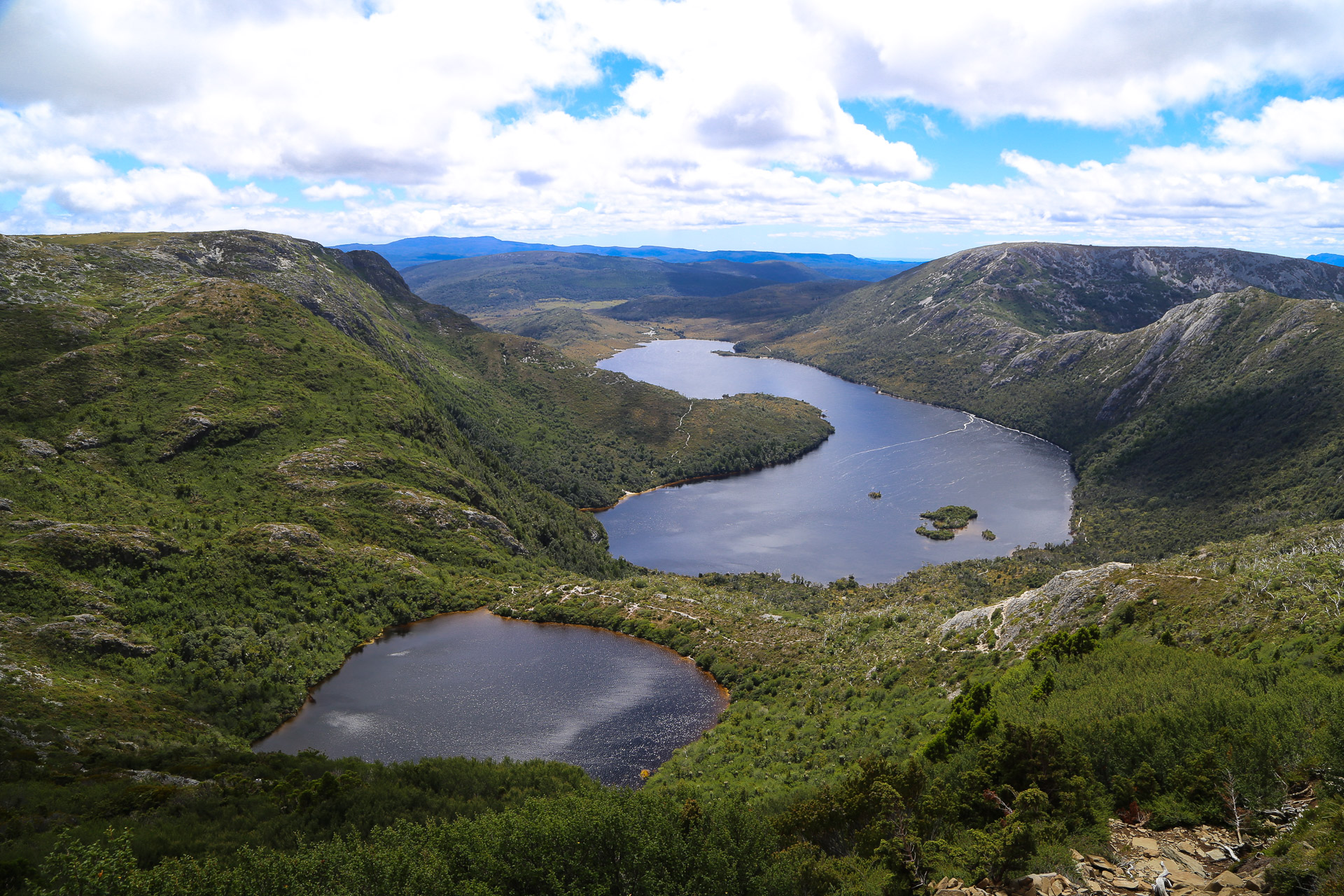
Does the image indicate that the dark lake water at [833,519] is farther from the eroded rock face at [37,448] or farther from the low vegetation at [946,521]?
the eroded rock face at [37,448]

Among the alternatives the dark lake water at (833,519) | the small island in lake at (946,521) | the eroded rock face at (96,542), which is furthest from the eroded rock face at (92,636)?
the small island in lake at (946,521)

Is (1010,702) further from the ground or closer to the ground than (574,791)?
further from the ground

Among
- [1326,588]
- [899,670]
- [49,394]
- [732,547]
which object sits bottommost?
[732,547]

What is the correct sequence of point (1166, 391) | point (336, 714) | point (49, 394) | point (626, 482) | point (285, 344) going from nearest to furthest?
point (336, 714)
point (49, 394)
point (285, 344)
point (626, 482)
point (1166, 391)

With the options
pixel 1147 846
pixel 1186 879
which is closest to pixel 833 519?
pixel 1147 846

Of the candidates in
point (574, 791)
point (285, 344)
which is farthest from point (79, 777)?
point (285, 344)

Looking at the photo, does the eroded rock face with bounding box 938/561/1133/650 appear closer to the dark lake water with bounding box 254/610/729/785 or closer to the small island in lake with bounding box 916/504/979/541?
the dark lake water with bounding box 254/610/729/785

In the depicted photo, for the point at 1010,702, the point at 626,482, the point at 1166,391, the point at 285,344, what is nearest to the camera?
the point at 1010,702

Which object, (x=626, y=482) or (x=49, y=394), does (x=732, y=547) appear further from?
(x=49, y=394)
